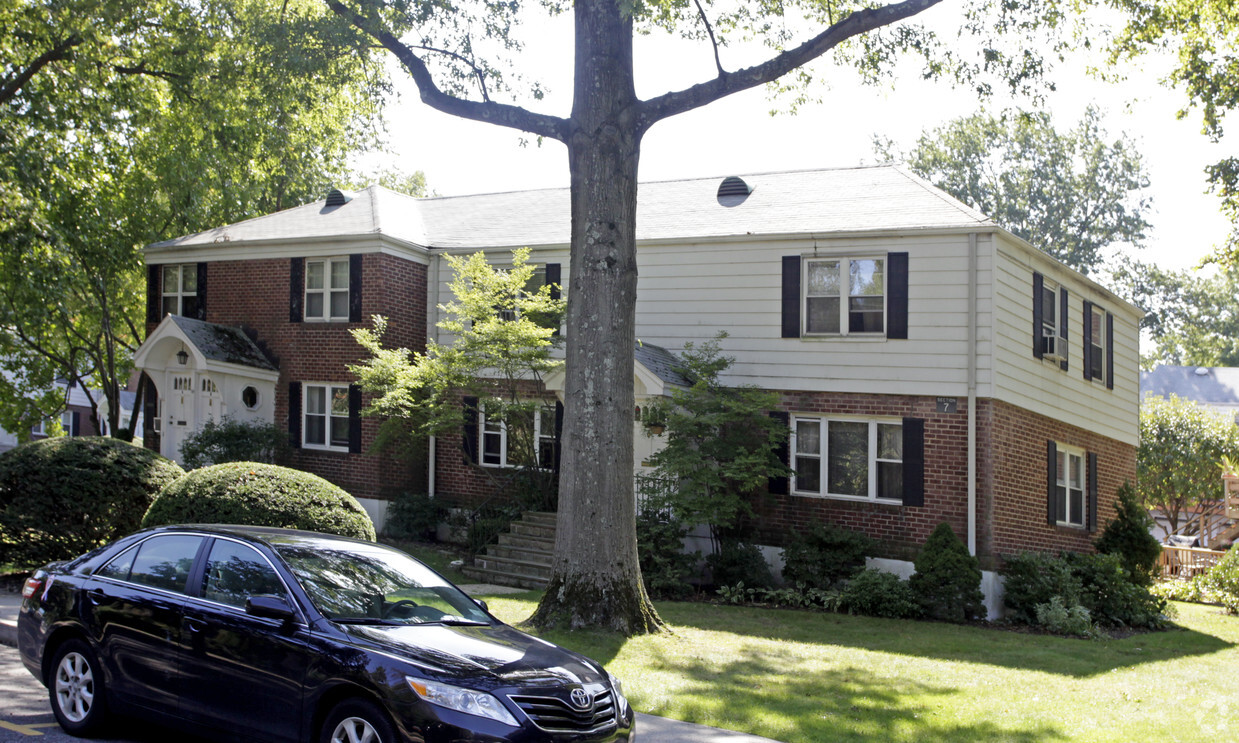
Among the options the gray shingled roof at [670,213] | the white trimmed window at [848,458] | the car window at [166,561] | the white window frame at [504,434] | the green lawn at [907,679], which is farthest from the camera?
the white window frame at [504,434]

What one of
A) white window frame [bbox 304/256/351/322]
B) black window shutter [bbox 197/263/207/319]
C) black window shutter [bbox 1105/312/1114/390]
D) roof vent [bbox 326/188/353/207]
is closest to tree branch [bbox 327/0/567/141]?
white window frame [bbox 304/256/351/322]

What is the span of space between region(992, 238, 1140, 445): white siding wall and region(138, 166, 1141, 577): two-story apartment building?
0.20 feet

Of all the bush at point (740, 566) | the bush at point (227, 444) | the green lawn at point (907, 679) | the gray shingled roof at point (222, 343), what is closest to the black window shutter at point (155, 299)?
the gray shingled roof at point (222, 343)

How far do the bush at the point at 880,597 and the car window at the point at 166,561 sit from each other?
35.5 ft

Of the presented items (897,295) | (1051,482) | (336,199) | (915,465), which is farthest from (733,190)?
(336,199)

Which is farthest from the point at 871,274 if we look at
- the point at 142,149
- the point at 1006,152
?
the point at 1006,152

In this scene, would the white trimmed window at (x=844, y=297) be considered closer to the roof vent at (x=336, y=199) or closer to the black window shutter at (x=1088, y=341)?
the black window shutter at (x=1088, y=341)

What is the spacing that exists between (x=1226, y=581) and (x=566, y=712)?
19.1 metres

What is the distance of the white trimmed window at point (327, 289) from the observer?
21.1 meters

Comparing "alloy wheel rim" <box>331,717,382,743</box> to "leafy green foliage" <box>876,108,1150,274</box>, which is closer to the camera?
"alloy wheel rim" <box>331,717,382,743</box>

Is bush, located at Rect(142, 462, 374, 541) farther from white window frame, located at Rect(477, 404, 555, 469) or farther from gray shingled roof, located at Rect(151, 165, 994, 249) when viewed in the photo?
gray shingled roof, located at Rect(151, 165, 994, 249)

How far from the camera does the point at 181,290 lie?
23.0 meters

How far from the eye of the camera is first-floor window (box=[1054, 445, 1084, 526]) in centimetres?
1912

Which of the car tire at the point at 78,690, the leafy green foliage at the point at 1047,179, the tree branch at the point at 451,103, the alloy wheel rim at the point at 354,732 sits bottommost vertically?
the car tire at the point at 78,690
